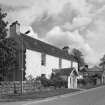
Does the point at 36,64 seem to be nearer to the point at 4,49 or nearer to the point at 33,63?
the point at 33,63

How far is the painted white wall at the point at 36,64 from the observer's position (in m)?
31.9

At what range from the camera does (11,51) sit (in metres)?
26.8

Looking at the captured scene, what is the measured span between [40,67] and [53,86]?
4992mm

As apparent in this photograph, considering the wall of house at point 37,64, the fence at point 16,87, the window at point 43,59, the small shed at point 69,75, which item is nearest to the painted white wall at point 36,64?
the wall of house at point 37,64

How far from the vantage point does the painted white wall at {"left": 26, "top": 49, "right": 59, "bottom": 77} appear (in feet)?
105

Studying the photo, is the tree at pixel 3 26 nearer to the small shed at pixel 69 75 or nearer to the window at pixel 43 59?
the window at pixel 43 59

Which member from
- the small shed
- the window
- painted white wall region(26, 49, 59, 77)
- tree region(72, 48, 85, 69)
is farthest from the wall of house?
tree region(72, 48, 85, 69)

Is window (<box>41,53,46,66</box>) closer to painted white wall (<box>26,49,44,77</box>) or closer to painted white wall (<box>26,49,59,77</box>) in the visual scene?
painted white wall (<box>26,49,59,77</box>)

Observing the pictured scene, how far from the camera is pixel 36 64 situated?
111 ft

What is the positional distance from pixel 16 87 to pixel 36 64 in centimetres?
1044

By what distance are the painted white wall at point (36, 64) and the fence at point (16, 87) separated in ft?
16.1

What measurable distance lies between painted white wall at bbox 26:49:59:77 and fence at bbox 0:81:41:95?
4907mm

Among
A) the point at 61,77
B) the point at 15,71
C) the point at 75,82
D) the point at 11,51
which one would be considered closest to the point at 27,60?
the point at 15,71

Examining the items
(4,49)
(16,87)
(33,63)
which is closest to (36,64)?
(33,63)
